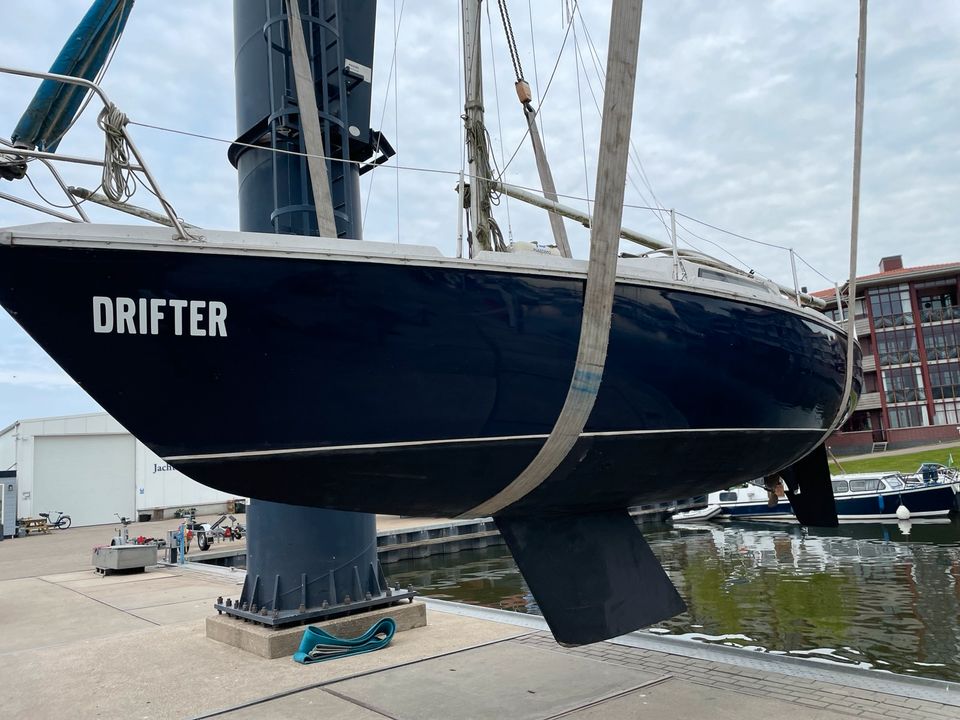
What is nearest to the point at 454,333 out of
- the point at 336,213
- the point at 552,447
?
the point at 552,447

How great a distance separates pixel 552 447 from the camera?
3.39 m

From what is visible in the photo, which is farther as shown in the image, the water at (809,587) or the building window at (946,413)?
the building window at (946,413)

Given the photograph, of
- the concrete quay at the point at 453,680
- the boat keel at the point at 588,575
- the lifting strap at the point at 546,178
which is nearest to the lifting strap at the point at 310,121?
the boat keel at the point at 588,575

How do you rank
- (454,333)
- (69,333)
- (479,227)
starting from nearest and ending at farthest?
(69,333) < (454,333) < (479,227)

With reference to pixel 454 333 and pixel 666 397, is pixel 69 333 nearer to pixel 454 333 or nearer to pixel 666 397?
pixel 454 333

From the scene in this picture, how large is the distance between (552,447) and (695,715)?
97.6 inches

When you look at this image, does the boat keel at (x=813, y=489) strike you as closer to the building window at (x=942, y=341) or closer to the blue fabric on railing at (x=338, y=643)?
the blue fabric on railing at (x=338, y=643)

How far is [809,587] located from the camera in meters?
13.7

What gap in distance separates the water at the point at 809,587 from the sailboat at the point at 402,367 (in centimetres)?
655

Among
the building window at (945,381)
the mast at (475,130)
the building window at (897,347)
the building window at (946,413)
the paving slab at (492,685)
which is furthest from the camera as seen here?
the building window at (897,347)

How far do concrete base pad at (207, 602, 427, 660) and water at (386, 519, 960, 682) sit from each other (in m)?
5.22

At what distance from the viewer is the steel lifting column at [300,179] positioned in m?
6.36

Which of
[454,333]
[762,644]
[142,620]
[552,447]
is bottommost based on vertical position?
[762,644]

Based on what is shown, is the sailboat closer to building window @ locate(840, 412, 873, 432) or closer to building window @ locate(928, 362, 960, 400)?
building window @ locate(840, 412, 873, 432)
